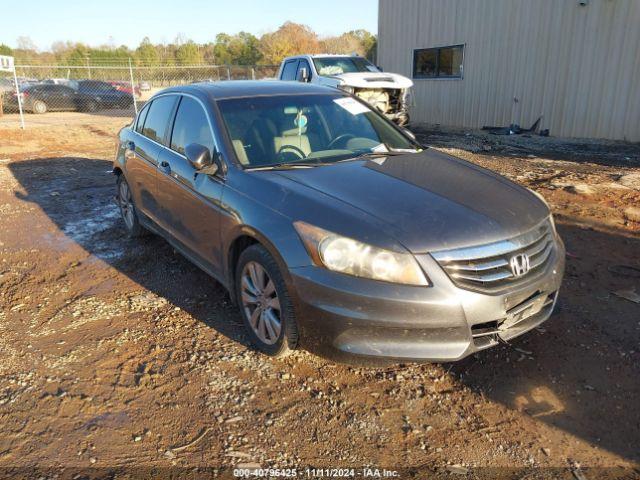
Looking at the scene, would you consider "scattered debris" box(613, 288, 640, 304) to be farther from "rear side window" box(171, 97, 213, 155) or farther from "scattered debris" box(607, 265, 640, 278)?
"rear side window" box(171, 97, 213, 155)

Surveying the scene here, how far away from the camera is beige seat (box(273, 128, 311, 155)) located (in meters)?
3.71

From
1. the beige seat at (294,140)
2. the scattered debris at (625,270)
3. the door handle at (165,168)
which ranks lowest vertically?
the scattered debris at (625,270)

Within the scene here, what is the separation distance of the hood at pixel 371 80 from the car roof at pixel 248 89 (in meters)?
6.70

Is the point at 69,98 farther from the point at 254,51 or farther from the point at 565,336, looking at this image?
the point at 254,51

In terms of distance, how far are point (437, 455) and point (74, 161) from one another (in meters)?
10.5

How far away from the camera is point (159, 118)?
15.7ft

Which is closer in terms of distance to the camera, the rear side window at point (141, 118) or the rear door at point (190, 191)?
the rear door at point (190, 191)

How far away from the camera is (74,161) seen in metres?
10.8

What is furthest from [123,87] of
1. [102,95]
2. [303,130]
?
[303,130]

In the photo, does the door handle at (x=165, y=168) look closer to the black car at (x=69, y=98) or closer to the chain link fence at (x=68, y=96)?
the chain link fence at (x=68, y=96)

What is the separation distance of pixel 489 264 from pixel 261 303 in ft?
4.54

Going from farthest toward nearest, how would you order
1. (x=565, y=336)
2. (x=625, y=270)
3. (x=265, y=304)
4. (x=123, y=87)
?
1. (x=123, y=87)
2. (x=625, y=270)
3. (x=565, y=336)
4. (x=265, y=304)

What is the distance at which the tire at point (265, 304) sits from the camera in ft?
9.61

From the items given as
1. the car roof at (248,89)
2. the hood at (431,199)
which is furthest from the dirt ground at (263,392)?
the car roof at (248,89)
